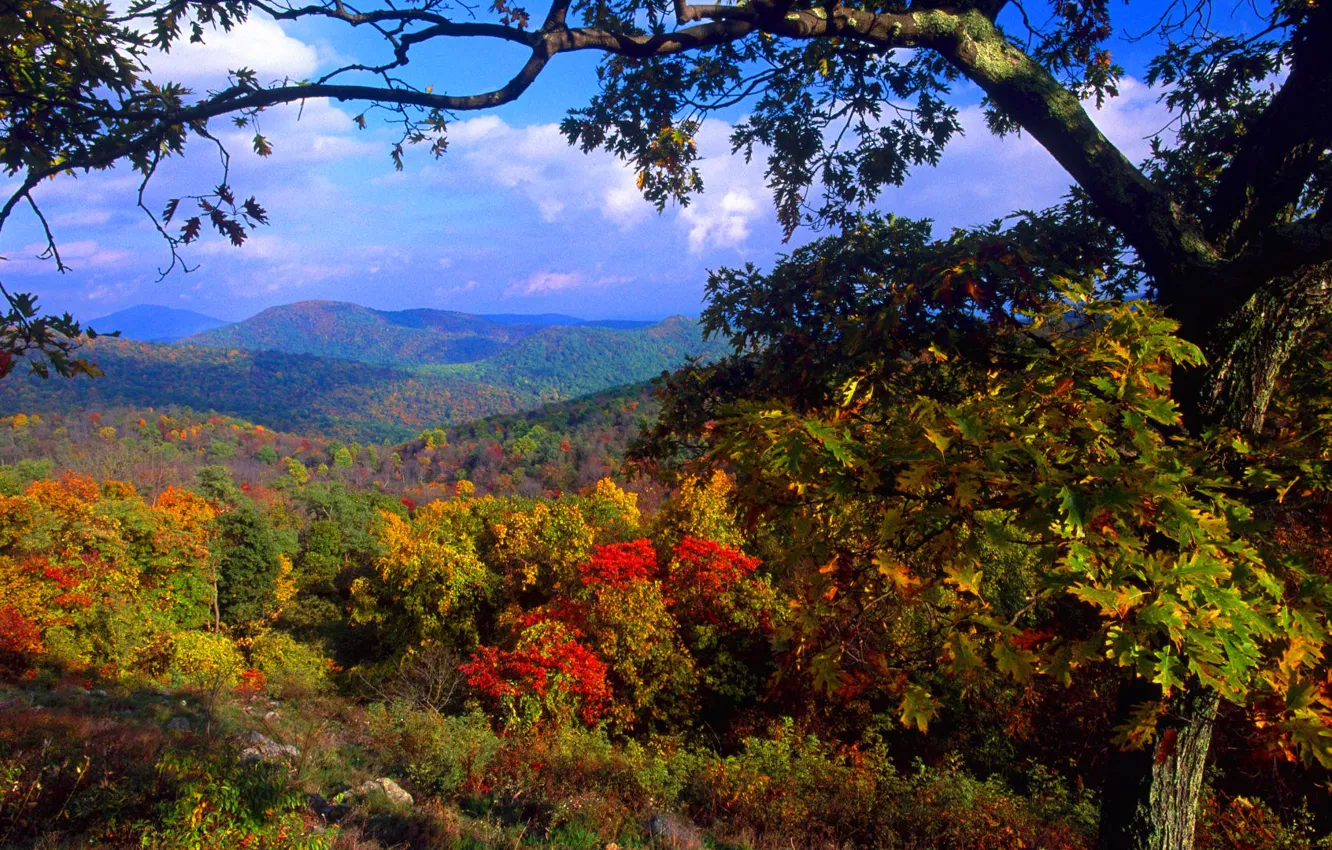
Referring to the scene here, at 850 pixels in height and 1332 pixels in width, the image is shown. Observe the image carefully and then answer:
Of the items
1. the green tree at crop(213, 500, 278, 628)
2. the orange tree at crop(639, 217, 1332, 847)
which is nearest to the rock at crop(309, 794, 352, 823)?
the orange tree at crop(639, 217, 1332, 847)

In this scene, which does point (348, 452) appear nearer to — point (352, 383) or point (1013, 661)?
point (352, 383)

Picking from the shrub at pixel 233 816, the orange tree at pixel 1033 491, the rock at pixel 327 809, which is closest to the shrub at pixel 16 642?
the rock at pixel 327 809

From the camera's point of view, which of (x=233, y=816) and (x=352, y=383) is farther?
(x=352, y=383)

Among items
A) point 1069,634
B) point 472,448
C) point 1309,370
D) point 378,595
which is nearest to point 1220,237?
point 1309,370

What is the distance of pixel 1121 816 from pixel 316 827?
18.0 feet

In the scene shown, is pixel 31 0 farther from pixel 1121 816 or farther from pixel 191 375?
pixel 191 375

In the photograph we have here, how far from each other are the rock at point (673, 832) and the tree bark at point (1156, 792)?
375 cm

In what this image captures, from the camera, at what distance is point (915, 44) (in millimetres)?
3324

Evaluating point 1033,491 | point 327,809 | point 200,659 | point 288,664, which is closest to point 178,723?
point 327,809

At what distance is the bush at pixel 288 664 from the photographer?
16938mm

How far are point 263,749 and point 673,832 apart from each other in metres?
5.17

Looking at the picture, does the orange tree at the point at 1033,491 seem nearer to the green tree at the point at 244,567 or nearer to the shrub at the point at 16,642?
the shrub at the point at 16,642

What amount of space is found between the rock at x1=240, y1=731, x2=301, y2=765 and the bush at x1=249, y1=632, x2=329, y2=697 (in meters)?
8.39

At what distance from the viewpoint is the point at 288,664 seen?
18.6 metres
